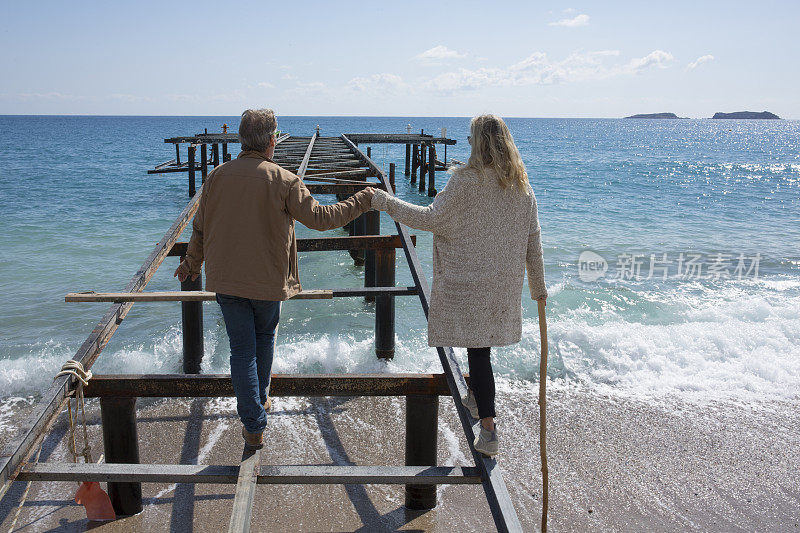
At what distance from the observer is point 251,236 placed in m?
2.60

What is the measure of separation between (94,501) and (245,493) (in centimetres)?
146

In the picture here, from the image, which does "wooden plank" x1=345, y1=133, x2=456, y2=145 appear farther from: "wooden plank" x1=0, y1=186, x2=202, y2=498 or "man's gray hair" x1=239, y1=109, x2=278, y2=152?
"man's gray hair" x1=239, y1=109, x2=278, y2=152

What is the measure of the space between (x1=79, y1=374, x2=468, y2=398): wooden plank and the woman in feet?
2.34

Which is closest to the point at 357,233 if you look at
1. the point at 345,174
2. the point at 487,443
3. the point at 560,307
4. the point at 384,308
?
the point at 345,174

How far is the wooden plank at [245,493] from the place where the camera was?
242 cm

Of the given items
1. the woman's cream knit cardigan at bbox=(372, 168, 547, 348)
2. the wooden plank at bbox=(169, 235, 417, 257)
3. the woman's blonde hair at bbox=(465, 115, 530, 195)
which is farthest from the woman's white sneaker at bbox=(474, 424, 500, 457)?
the wooden plank at bbox=(169, 235, 417, 257)

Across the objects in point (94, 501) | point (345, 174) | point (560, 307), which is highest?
point (345, 174)

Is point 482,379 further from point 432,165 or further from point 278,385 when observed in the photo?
point 432,165

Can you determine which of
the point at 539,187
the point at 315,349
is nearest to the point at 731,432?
the point at 315,349

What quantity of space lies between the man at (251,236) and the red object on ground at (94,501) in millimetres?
1314

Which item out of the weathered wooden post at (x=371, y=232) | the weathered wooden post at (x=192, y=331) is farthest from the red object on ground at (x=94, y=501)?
the weathered wooden post at (x=371, y=232)

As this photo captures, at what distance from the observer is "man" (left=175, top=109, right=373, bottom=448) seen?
102 inches

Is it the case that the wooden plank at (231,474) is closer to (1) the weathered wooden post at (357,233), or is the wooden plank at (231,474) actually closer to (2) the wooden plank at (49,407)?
(2) the wooden plank at (49,407)

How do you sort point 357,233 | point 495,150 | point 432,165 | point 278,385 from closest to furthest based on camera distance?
point 495,150
point 278,385
point 357,233
point 432,165
